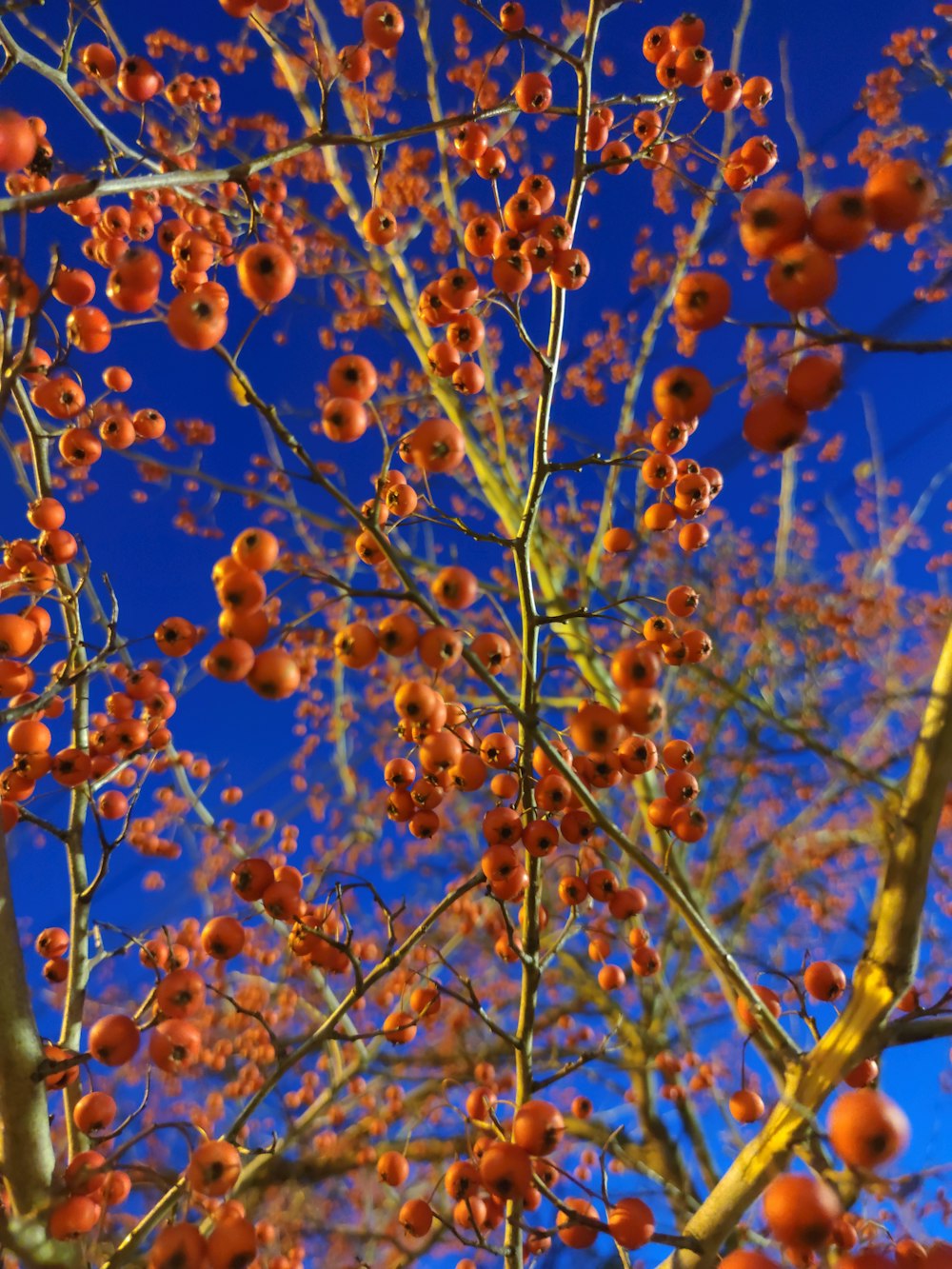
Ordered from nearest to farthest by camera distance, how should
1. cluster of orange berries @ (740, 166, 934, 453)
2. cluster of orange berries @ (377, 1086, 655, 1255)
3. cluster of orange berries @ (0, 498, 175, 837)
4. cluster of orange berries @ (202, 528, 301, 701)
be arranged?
Answer: cluster of orange berries @ (740, 166, 934, 453), cluster of orange berries @ (202, 528, 301, 701), cluster of orange berries @ (377, 1086, 655, 1255), cluster of orange berries @ (0, 498, 175, 837)

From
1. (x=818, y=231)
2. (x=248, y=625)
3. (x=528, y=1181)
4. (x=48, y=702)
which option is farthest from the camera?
(x=48, y=702)

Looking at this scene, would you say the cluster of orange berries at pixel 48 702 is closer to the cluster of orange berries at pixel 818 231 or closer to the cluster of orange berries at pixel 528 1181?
the cluster of orange berries at pixel 528 1181

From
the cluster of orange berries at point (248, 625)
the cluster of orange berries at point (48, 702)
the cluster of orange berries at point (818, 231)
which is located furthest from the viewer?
the cluster of orange berries at point (48, 702)

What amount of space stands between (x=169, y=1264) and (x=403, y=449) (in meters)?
2.62

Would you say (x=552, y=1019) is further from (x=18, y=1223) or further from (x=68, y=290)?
(x=68, y=290)

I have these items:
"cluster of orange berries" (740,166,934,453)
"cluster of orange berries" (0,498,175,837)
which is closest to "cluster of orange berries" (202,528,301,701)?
"cluster of orange berries" (0,498,175,837)

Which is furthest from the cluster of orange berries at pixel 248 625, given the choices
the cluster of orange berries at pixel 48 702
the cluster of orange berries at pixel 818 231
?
the cluster of orange berries at pixel 818 231

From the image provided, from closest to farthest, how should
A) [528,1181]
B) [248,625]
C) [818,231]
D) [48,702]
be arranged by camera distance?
1. [818,231]
2. [248,625]
3. [528,1181]
4. [48,702]

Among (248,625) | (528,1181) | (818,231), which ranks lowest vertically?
(528,1181)

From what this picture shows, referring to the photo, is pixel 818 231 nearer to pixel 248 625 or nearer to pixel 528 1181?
pixel 248 625

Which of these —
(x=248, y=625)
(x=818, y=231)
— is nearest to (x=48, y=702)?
(x=248, y=625)

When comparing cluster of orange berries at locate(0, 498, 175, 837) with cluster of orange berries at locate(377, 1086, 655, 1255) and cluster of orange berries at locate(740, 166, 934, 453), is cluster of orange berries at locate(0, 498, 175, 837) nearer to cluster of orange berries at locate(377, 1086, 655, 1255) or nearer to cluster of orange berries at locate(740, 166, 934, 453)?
cluster of orange berries at locate(377, 1086, 655, 1255)

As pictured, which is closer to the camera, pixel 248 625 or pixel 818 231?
pixel 818 231

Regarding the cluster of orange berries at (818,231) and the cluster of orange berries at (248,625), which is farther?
the cluster of orange berries at (248,625)
